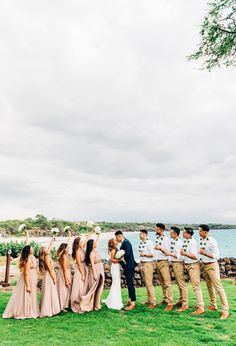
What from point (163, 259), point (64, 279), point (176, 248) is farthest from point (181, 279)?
point (64, 279)

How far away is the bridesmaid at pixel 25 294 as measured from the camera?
9.09 m

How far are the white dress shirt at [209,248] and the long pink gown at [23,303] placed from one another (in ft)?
14.6

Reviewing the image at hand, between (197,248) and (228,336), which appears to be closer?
(228,336)

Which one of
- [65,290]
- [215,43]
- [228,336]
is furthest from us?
[215,43]

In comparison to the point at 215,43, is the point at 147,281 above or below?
below

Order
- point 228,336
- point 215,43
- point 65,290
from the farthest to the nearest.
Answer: point 215,43, point 65,290, point 228,336

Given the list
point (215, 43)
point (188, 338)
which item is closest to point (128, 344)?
point (188, 338)

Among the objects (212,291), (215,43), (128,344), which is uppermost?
(215,43)

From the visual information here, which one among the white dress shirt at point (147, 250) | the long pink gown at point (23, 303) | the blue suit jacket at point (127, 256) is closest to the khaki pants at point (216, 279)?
the white dress shirt at point (147, 250)

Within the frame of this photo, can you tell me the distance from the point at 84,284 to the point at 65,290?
534mm

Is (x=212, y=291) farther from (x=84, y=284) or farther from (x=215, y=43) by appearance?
(x=215, y=43)

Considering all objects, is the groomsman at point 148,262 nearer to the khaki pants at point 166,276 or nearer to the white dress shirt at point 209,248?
the khaki pants at point 166,276

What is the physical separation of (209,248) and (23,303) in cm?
498

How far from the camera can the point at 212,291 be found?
9.40m
